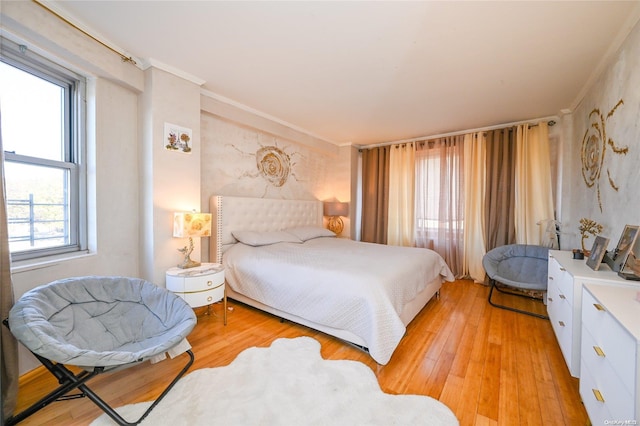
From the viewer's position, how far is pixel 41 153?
1840 mm

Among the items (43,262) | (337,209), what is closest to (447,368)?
(43,262)

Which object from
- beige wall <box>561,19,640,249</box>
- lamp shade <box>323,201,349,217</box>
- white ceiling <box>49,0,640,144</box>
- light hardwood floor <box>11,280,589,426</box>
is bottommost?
light hardwood floor <box>11,280,589,426</box>

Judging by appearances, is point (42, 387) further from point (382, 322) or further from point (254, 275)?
point (382, 322)

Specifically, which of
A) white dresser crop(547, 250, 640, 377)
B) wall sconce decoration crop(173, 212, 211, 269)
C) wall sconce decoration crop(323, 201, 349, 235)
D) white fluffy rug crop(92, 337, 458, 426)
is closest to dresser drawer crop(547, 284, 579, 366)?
white dresser crop(547, 250, 640, 377)

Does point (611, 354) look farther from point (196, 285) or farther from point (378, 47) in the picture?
point (196, 285)

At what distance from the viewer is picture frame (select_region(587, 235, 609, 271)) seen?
1.72m

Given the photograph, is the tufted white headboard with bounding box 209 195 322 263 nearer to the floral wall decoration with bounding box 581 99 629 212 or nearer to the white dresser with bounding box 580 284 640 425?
the white dresser with bounding box 580 284 640 425

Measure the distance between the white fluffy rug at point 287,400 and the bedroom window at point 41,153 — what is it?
1375 millimetres

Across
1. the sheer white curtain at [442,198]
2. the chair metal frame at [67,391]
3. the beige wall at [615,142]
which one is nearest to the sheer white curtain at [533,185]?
the beige wall at [615,142]

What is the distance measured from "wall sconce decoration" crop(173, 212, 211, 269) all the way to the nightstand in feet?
0.47

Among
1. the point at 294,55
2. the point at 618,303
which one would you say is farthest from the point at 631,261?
the point at 294,55

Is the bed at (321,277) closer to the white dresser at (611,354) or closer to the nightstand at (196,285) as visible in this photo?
the nightstand at (196,285)

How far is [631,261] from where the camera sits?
1.61m

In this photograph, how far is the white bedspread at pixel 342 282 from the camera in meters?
1.82
